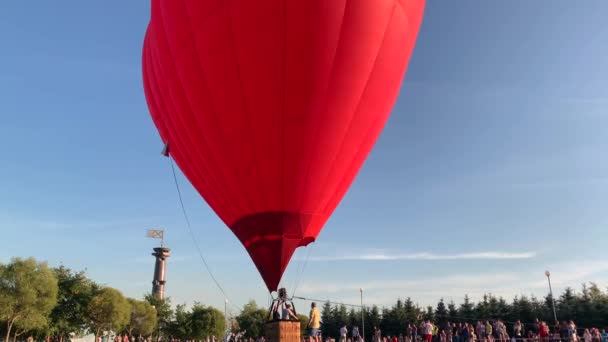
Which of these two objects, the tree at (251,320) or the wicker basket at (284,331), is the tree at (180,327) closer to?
the tree at (251,320)

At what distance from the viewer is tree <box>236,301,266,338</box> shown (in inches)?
3364

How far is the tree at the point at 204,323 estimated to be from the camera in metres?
78.8

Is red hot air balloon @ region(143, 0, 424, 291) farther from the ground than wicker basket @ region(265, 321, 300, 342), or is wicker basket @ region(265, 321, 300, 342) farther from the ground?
red hot air balloon @ region(143, 0, 424, 291)

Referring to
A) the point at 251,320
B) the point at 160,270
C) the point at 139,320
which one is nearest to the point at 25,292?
the point at 139,320

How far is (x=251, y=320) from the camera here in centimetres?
8875

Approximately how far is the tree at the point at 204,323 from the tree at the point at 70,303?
937 inches

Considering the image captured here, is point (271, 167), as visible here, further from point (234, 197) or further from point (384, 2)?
point (384, 2)

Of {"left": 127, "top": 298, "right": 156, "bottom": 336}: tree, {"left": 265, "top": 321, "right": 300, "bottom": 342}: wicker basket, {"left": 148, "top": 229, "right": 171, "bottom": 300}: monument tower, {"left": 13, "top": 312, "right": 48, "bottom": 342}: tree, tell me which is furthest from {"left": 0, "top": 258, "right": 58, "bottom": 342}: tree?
{"left": 148, "top": 229, "right": 171, "bottom": 300}: monument tower

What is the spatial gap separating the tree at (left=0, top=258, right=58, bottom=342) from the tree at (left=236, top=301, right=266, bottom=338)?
43798 mm

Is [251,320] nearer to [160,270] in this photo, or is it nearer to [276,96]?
[160,270]

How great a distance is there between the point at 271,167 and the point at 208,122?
1983 millimetres

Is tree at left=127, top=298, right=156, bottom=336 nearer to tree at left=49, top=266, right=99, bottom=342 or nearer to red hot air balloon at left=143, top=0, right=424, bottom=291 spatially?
tree at left=49, top=266, right=99, bottom=342

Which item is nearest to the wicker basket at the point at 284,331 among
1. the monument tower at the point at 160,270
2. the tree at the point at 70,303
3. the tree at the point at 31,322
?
the tree at the point at 31,322

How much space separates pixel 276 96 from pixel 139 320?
6980cm
